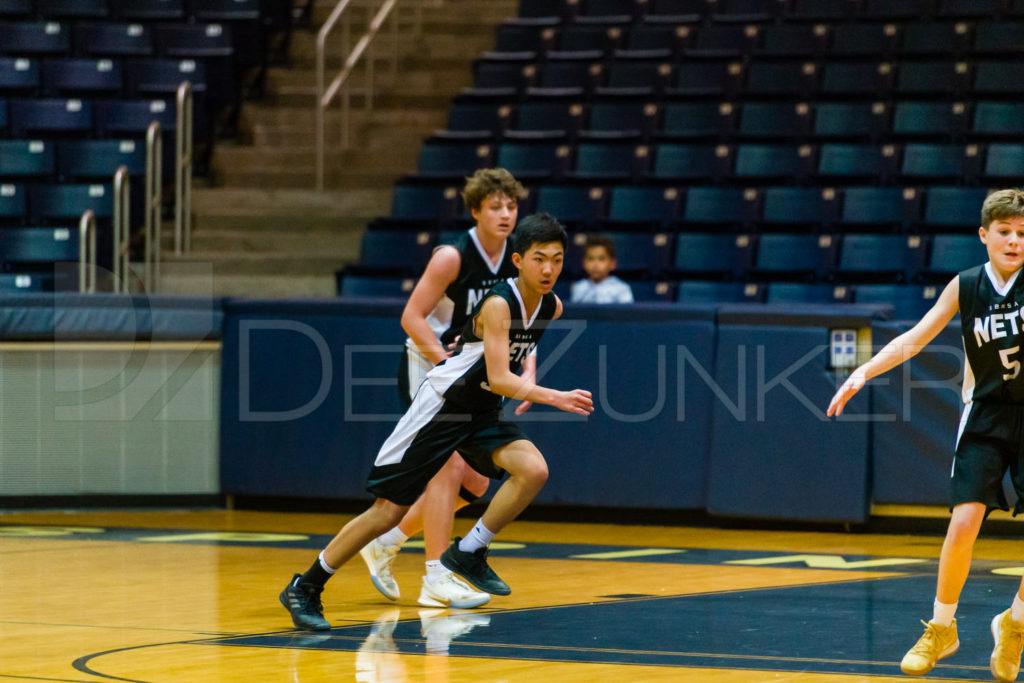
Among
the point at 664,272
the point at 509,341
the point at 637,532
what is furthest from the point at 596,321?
the point at 509,341

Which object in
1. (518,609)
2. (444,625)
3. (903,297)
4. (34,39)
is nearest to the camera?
(444,625)

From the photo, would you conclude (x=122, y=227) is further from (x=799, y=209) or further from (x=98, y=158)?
(x=799, y=209)

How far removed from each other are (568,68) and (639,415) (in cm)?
562

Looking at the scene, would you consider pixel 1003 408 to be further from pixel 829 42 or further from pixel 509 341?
pixel 829 42

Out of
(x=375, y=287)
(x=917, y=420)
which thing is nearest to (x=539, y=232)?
(x=917, y=420)

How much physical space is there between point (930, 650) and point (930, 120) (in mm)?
8237

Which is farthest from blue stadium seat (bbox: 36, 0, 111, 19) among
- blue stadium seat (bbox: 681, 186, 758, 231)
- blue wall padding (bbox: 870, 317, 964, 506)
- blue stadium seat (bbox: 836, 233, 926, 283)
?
blue wall padding (bbox: 870, 317, 964, 506)

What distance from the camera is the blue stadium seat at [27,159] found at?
12.8 meters

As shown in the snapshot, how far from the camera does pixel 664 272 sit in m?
11.5

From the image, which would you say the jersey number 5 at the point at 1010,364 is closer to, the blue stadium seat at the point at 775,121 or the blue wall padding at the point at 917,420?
the blue wall padding at the point at 917,420

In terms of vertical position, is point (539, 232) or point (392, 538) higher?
point (539, 232)

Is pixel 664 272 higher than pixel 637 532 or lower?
higher

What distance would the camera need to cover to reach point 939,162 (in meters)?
11.8

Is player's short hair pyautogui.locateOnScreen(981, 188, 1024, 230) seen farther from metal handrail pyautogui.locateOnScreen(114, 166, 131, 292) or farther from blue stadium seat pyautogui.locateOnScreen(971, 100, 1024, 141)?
metal handrail pyautogui.locateOnScreen(114, 166, 131, 292)
